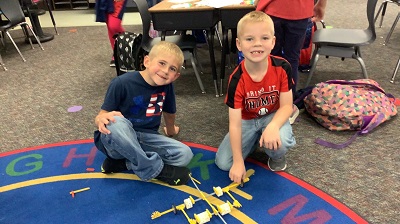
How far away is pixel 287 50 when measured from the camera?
1991 mm

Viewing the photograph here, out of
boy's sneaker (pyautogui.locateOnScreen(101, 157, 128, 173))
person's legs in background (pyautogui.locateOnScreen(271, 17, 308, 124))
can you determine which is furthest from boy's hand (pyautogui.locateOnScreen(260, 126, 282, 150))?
boy's sneaker (pyautogui.locateOnScreen(101, 157, 128, 173))

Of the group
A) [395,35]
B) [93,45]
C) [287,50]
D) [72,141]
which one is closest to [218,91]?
[287,50]

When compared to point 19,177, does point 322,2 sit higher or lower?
higher

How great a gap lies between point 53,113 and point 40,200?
3.15 ft

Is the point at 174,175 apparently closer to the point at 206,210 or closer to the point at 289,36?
the point at 206,210

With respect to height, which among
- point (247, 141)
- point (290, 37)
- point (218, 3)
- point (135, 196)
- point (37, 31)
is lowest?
point (135, 196)

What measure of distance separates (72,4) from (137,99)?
545 cm

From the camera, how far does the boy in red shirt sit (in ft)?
4.61

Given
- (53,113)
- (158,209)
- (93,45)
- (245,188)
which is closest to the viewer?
(158,209)

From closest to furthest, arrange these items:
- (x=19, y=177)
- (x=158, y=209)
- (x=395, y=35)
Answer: (x=158, y=209) → (x=19, y=177) → (x=395, y=35)

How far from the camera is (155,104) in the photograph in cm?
161

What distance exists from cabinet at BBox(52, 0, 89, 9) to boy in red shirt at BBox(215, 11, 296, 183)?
545 cm

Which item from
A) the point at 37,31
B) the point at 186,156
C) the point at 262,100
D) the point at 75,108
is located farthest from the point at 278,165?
the point at 37,31

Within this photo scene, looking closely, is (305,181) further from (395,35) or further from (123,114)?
(395,35)
